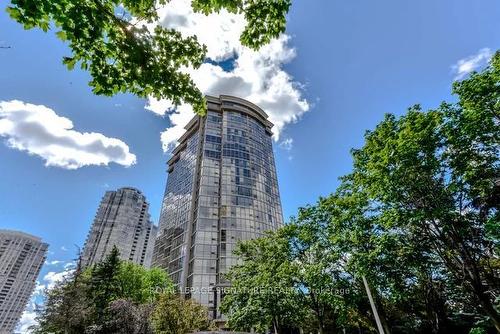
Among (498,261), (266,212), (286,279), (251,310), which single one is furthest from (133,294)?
(498,261)

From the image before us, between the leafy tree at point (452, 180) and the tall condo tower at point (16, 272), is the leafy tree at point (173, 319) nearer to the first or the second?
the leafy tree at point (452, 180)

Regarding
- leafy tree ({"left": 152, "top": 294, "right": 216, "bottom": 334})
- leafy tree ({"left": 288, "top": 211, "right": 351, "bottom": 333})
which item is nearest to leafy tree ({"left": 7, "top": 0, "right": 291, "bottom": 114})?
leafy tree ({"left": 288, "top": 211, "right": 351, "bottom": 333})

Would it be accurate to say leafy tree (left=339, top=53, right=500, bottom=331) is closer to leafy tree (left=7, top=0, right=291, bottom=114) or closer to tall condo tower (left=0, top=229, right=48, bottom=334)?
leafy tree (left=7, top=0, right=291, bottom=114)

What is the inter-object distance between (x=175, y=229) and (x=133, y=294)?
22690 millimetres

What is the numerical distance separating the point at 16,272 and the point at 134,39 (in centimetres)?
18627

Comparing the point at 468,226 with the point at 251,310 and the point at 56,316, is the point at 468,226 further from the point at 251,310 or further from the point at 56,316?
the point at 56,316

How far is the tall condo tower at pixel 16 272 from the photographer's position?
12925cm

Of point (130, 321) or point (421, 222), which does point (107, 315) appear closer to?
point (130, 321)

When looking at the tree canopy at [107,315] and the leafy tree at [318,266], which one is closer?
the leafy tree at [318,266]

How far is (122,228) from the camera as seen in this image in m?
122

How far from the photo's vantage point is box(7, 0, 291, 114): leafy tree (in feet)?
12.2

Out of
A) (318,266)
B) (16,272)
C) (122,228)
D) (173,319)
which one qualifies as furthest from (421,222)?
(16,272)

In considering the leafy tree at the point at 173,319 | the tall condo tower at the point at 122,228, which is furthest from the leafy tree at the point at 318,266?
the tall condo tower at the point at 122,228

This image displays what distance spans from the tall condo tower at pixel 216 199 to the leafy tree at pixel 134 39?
43452mm
